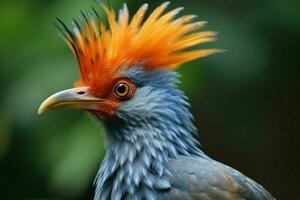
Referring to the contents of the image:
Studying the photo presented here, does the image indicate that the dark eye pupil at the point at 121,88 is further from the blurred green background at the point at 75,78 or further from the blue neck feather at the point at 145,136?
the blurred green background at the point at 75,78

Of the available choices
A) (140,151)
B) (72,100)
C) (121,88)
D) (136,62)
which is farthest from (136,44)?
(140,151)

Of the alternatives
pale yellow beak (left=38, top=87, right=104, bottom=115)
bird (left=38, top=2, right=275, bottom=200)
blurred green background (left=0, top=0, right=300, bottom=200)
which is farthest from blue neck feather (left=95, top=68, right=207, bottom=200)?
blurred green background (left=0, top=0, right=300, bottom=200)

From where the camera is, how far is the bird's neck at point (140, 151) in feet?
15.8

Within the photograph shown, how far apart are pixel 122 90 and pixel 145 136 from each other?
0.35 meters

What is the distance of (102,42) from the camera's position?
515 centimetres

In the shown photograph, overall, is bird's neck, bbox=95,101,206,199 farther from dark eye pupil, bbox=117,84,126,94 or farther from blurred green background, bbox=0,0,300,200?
blurred green background, bbox=0,0,300,200

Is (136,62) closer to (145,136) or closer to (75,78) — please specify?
(145,136)

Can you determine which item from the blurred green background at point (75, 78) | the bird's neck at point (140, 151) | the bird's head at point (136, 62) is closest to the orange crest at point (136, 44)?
the bird's head at point (136, 62)

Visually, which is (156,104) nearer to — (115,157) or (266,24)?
(115,157)

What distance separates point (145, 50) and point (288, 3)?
2.72 metres

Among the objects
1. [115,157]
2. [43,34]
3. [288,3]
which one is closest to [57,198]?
[43,34]

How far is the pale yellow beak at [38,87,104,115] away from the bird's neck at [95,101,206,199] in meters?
0.19

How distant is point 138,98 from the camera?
16.6 feet

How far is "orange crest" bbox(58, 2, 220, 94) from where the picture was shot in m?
5.04
